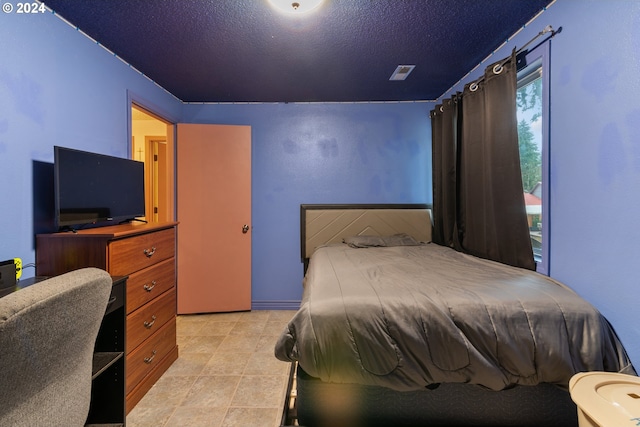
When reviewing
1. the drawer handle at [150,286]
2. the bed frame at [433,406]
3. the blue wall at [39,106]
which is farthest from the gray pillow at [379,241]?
the blue wall at [39,106]

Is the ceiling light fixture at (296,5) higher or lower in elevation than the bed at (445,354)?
higher

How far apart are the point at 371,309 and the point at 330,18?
1.84 metres

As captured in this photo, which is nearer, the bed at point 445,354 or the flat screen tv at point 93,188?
the bed at point 445,354

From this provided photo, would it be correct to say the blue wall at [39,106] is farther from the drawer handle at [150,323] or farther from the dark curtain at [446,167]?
the dark curtain at [446,167]

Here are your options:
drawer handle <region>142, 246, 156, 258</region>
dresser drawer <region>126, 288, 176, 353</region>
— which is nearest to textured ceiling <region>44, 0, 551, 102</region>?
drawer handle <region>142, 246, 156, 258</region>

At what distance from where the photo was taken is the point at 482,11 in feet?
6.12

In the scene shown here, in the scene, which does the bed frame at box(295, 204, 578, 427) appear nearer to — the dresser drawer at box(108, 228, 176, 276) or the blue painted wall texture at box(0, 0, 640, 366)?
the blue painted wall texture at box(0, 0, 640, 366)

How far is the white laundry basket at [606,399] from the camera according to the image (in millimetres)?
958

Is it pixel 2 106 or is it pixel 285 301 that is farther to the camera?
pixel 285 301

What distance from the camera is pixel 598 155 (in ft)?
5.09

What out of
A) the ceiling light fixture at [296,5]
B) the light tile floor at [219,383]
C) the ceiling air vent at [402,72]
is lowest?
the light tile floor at [219,383]

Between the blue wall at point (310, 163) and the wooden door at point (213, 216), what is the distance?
21 cm

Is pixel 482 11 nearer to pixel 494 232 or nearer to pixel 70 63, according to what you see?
pixel 494 232

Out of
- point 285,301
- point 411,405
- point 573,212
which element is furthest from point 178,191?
point 573,212
